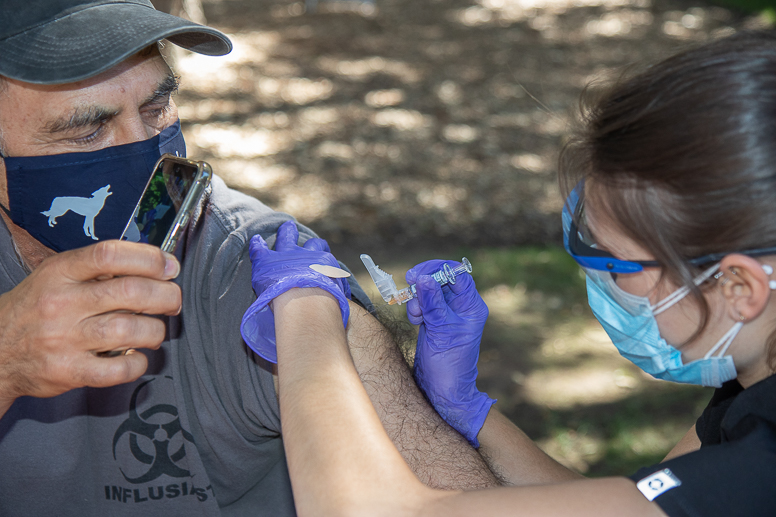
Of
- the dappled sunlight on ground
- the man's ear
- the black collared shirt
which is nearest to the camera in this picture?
the black collared shirt

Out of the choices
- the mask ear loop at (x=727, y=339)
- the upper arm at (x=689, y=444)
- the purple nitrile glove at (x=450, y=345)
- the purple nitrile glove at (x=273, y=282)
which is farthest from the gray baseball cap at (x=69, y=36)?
the upper arm at (x=689, y=444)

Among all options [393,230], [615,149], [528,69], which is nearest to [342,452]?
[615,149]

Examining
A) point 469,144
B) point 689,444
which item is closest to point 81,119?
point 689,444

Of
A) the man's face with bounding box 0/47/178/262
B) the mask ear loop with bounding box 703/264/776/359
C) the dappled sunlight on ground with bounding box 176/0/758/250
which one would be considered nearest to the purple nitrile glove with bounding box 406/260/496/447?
the mask ear loop with bounding box 703/264/776/359

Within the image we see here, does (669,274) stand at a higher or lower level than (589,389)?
higher

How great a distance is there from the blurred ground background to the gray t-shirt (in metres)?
1.00

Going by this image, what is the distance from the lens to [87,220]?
5.81 ft

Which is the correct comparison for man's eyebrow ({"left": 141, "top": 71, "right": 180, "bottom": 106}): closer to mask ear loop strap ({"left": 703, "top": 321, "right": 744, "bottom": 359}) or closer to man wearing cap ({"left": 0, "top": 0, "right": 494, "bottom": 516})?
man wearing cap ({"left": 0, "top": 0, "right": 494, "bottom": 516})

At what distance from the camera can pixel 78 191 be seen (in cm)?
175

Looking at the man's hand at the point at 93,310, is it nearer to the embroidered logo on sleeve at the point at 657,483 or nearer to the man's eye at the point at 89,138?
the man's eye at the point at 89,138

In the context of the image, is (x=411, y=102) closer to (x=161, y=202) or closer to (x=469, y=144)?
(x=469, y=144)

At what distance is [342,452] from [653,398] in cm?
302

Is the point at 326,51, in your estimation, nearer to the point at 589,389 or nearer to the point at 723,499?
the point at 589,389

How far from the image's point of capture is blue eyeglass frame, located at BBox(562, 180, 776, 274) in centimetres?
136
